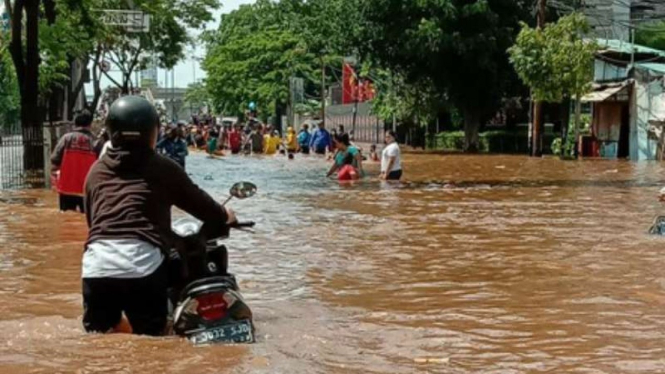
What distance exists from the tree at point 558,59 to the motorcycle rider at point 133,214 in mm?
28372

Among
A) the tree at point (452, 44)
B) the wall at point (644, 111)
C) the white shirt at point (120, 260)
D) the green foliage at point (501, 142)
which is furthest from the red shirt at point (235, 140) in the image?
the white shirt at point (120, 260)

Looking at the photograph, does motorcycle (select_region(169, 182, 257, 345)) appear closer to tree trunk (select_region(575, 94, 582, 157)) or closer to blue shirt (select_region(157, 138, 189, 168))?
blue shirt (select_region(157, 138, 189, 168))

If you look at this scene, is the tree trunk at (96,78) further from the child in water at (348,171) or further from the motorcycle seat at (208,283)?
the motorcycle seat at (208,283)

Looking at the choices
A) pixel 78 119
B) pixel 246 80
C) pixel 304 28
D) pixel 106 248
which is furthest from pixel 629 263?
pixel 246 80

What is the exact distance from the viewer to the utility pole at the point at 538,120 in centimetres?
3409

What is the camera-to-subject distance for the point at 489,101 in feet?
134

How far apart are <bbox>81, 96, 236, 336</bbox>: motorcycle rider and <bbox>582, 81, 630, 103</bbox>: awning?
30.7 m

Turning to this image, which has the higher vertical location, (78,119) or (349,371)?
(78,119)

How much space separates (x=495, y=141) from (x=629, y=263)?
1315 inches

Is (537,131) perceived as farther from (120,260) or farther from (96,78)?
(120,260)

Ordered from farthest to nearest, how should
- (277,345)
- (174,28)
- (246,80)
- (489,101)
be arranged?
(246,80), (174,28), (489,101), (277,345)

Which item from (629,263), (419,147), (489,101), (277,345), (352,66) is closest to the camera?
(277,345)

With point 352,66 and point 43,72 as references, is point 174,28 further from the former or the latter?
point 43,72

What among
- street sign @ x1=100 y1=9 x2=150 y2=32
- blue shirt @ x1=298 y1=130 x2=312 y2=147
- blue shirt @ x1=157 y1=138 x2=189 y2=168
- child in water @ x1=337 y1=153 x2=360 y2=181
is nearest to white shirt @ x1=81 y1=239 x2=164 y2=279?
blue shirt @ x1=157 y1=138 x2=189 y2=168
